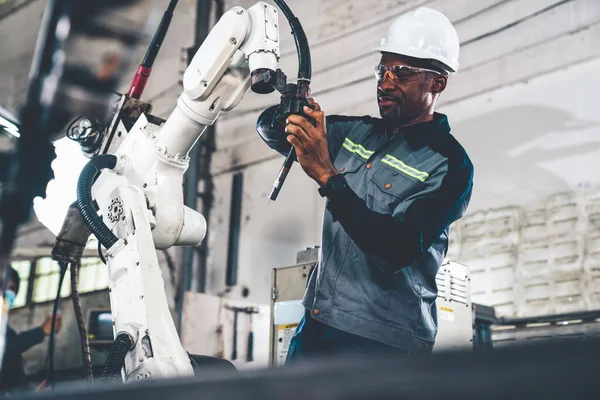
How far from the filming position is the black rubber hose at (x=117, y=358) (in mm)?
1603

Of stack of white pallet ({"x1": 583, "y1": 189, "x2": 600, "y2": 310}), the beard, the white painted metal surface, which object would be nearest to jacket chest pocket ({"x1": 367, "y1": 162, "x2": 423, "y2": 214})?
the beard

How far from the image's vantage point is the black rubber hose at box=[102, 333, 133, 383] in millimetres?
1603

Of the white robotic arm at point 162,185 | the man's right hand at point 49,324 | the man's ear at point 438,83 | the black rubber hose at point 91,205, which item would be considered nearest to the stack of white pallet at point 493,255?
the man's ear at point 438,83

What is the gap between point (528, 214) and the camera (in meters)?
3.48

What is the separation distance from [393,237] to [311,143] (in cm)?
31

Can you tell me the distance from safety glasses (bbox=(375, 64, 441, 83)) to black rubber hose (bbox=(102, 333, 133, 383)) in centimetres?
102

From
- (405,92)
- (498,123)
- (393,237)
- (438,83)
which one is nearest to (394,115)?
(405,92)

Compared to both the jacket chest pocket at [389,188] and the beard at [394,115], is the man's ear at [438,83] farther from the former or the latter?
the jacket chest pocket at [389,188]

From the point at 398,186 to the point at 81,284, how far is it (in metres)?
4.50

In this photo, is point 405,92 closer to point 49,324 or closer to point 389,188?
point 389,188

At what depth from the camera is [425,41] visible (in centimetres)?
202

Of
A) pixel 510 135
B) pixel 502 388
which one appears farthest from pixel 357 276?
pixel 510 135

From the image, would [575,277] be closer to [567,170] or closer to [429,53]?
[567,170]

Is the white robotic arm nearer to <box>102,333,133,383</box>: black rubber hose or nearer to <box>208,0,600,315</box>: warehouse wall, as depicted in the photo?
<box>102,333,133,383</box>: black rubber hose
